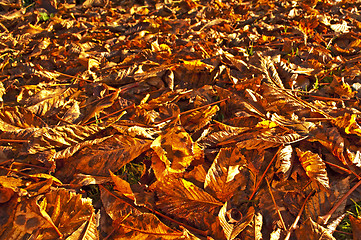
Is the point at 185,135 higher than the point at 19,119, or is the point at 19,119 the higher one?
the point at 185,135

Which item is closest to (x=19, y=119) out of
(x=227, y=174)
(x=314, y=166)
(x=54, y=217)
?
(x=54, y=217)

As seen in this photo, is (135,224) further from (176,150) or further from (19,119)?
(19,119)

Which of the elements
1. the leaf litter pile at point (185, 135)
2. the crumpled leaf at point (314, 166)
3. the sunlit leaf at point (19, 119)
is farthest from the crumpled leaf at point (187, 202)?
the sunlit leaf at point (19, 119)

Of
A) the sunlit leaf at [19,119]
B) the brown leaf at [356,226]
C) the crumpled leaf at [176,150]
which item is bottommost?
the sunlit leaf at [19,119]

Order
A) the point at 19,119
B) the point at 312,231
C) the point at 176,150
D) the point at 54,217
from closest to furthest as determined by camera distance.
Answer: the point at 312,231 → the point at 54,217 → the point at 176,150 → the point at 19,119

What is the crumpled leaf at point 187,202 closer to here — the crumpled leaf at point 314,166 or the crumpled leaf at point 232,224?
the crumpled leaf at point 232,224

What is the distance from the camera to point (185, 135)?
50.2 inches

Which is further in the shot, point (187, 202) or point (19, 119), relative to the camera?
point (19, 119)

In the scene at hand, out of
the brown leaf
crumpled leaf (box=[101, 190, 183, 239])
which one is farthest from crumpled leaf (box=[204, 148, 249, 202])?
the brown leaf

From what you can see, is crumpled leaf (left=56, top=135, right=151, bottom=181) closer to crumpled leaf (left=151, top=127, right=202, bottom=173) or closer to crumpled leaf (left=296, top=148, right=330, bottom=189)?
crumpled leaf (left=151, top=127, right=202, bottom=173)

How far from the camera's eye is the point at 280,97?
4.96 feet

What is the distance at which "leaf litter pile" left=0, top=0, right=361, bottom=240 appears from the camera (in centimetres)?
106

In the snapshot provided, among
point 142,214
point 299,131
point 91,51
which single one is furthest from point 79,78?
point 299,131

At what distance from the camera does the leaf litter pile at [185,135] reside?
3.48 ft
